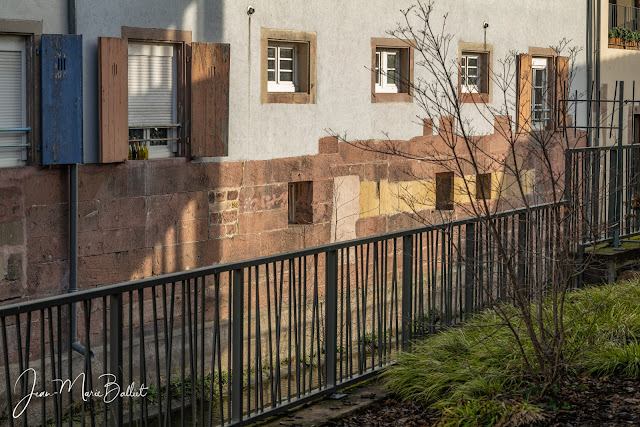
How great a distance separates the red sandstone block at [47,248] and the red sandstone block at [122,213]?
454mm

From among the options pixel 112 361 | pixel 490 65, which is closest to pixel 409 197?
pixel 490 65

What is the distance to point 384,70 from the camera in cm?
1384

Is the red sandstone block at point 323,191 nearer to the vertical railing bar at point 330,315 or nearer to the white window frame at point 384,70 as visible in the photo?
the white window frame at point 384,70

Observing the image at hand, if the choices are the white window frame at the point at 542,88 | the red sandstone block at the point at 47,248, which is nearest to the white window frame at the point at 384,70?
the white window frame at the point at 542,88

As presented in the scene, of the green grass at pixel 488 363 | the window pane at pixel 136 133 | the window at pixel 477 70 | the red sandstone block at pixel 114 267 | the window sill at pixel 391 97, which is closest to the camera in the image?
the green grass at pixel 488 363

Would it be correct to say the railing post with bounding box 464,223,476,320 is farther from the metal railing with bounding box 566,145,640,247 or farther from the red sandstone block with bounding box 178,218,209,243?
the red sandstone block with bounding box 178,218,209,243

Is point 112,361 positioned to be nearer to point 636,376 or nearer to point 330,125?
point 636,376

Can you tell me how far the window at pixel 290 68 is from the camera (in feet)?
39.3

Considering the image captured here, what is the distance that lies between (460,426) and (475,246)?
235 centimetres

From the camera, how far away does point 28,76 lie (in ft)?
30.1

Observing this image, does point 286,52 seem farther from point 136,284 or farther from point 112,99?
point 136,284

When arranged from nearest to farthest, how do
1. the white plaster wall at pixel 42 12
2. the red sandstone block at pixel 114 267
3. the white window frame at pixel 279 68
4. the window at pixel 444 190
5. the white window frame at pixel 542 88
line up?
the white plaster wall at pixel 42 12 → the red sandstone block at pixel 114 267 → the white window frame at pixel 279 68 → the window at pixel 444 190 → the white window frame at pixel 542 88

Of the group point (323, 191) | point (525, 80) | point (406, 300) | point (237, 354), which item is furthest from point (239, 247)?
point (525, 80)

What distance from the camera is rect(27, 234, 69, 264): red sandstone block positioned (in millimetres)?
9328
